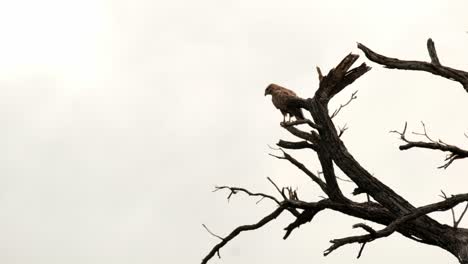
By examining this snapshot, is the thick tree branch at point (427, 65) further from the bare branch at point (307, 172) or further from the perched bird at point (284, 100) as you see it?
the bare branch at point (307, 172)

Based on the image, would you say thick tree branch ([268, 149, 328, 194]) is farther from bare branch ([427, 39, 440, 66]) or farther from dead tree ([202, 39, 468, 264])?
bare branch ([427, 39, 440, 66])

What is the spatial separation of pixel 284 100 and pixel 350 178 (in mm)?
1720

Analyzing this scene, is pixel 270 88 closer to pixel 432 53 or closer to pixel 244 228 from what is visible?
pixel 244 228

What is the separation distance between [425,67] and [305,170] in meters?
2.71

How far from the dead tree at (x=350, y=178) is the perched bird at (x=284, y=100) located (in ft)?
0.62

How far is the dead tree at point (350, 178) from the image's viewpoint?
860 centimetres

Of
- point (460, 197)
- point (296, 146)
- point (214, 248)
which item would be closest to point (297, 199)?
point (296, 146)

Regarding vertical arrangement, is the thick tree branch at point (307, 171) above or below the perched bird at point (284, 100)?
below

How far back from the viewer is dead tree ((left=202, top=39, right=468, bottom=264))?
8602mm

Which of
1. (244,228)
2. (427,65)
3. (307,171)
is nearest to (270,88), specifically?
(307,171)

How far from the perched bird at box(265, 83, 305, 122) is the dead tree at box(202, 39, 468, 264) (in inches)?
7.5

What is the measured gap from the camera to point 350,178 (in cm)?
960

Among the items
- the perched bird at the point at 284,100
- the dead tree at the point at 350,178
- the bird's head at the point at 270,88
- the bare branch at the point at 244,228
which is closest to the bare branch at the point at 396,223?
the dead tree at the point at 350,178

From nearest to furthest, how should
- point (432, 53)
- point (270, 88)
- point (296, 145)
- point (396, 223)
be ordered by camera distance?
point (396, 223)
point (432, 53)
point (296, 145)
point (270, 88)
